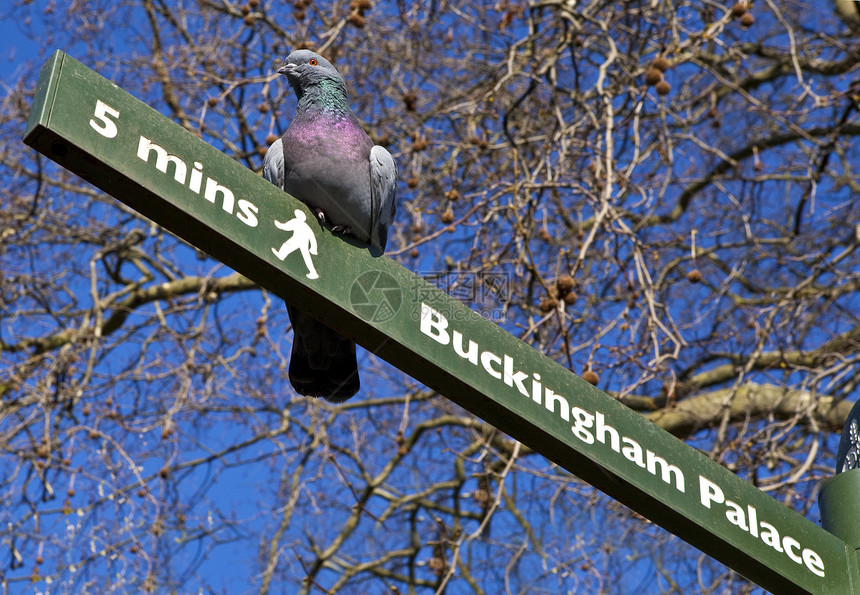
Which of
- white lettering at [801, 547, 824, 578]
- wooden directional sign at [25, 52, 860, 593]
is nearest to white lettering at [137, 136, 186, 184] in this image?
wooden directional sign at [25, 52, 860, 593]

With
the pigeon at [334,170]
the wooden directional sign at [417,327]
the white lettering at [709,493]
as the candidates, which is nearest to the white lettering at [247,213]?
the wooden directional sign at [417,327]

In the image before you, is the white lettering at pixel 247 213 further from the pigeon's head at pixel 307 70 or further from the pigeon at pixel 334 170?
the pigeon's head at pixel 307 70

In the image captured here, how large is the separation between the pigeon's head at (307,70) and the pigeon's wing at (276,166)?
28cm

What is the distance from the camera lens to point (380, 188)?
8.74ft

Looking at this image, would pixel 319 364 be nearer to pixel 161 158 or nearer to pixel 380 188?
pixel 380 188

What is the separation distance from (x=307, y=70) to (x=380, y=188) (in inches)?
19.8

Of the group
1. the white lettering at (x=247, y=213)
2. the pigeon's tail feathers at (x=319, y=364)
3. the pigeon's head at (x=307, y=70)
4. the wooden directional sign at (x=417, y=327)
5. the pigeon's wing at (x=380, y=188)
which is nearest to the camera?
the wooden directional sign at (x=417, y=327)

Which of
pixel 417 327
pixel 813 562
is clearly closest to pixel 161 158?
pixel 417 327

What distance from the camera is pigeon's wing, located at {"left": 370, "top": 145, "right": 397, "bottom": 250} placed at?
264 centimetres

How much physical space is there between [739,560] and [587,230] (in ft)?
11.4

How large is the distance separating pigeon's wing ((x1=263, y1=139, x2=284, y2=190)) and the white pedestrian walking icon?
1031mm

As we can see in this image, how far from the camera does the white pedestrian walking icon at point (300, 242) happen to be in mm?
1596

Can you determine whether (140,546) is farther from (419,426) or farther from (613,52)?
(613,52)

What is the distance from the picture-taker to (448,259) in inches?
201
